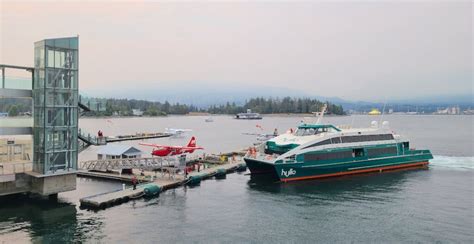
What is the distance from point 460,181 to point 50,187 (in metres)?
40.5

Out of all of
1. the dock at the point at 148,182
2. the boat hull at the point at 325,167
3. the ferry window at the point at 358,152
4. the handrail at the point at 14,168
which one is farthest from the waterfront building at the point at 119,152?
the ferry window at the point at 358,152

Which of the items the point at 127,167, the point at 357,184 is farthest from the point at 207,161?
the point at 357,184

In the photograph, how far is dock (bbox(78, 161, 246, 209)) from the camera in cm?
2889

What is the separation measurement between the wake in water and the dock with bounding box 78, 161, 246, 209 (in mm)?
28306

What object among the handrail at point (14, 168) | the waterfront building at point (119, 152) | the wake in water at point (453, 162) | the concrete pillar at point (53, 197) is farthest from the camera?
the wake in water at point (453, 162)

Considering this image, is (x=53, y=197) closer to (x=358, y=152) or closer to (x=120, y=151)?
(x=120, y=151)

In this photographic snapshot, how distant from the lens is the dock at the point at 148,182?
2889cm

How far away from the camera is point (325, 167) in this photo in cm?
4194

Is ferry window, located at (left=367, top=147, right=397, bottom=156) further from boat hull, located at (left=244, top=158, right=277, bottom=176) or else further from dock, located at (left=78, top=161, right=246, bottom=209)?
dock, located at (left=78, top=161, right=246, bottom=209)

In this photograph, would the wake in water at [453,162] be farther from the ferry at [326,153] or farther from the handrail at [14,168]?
the handrail at [14,168]

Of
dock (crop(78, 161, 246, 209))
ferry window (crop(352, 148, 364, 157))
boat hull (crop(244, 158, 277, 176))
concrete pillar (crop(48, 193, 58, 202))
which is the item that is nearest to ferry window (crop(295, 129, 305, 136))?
boat hull (crop(244, 158, 277, 176))

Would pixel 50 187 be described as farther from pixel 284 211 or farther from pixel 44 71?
pixel 284 211

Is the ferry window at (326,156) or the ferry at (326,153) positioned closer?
the ferry at (326,153)

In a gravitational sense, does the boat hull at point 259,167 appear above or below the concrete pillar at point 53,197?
above
